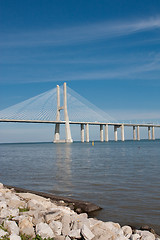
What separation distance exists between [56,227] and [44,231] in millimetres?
270

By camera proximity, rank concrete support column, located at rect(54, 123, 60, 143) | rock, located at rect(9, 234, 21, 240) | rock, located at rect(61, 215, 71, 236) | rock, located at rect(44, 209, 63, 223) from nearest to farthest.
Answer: rock, located at rect(9, 234, 21, 240) < rock, located at rect(61, 215, 71, 236) < rock, located at rect(44, 209, 63, 223) < concrete support column, located at rect(54, 123, 60, 143)

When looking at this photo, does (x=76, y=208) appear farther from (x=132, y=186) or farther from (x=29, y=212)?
(x=132, y=186)

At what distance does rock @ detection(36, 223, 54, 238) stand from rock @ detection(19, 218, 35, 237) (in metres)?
0.11

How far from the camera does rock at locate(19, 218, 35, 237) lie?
15.0ft

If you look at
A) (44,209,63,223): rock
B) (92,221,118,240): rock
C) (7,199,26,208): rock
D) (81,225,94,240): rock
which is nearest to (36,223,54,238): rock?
(44,209,63,223): rock

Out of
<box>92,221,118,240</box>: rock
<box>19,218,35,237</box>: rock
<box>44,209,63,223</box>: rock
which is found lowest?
<box>92,221,118,240</box>: rock

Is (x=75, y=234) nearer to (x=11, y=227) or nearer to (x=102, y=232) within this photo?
(x=102, y=232)

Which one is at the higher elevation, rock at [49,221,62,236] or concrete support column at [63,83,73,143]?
concrete support column at [63,83,73,143]

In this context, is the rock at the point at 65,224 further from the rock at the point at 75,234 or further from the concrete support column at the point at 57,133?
the concrete support column at the point at 57,133

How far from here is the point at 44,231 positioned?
14.7 ft

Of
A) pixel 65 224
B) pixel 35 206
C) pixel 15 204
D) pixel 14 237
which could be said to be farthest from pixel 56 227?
pixel 15 204

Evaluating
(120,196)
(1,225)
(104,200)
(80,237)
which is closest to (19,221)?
(1,225)

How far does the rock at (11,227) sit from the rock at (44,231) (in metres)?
0.35

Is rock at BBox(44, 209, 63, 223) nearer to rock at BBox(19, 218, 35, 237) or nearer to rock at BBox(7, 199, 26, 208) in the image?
rock at BBox(19, 218, 35, 237)
